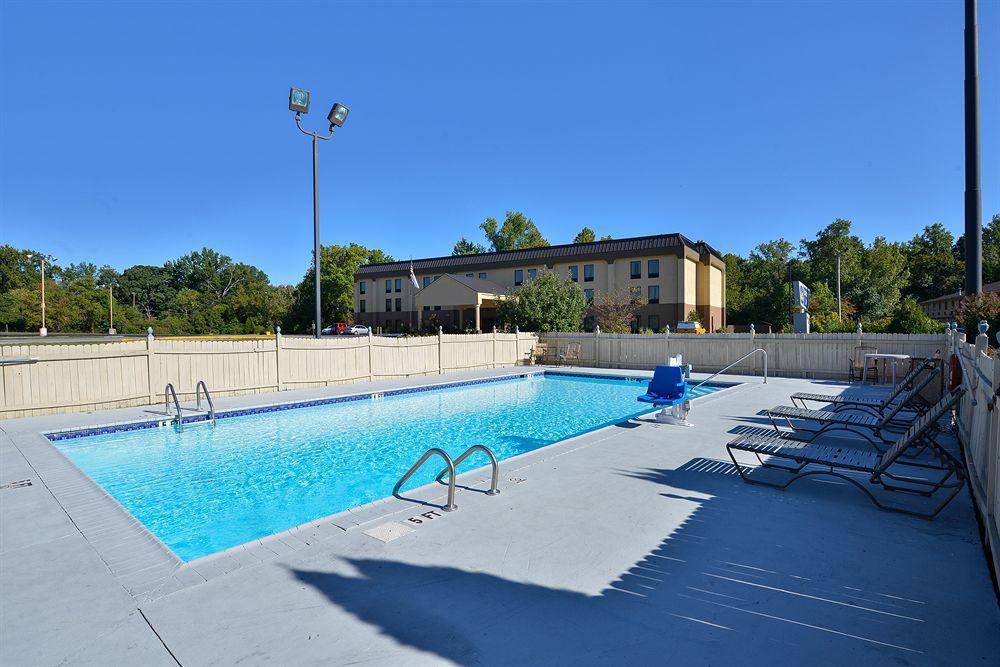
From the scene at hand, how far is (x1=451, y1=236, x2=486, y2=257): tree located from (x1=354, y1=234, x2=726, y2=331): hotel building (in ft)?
78.2

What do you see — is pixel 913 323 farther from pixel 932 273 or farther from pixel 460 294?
pixel 932 273

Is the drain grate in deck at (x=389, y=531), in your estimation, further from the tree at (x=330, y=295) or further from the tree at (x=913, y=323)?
the tree at (x=330, y=295)

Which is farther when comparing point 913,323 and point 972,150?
point 913,323

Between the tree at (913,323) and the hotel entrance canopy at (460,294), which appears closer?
the tree at (913,323)

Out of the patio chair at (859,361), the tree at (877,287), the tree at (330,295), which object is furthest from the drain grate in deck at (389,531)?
the tree at (330,295)

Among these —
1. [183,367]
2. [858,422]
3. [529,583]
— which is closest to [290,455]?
[183,367]

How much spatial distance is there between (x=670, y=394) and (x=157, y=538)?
25.5 ft

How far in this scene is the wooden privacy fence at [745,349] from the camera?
50.2 feet

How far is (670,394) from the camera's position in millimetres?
9195

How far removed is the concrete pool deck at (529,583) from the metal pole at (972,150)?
10265 millimetres

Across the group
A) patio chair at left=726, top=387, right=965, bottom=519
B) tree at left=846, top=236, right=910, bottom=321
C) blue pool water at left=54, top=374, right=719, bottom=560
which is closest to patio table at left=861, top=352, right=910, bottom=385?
blue pool water at left=54, top=374, right=719, bottom=560

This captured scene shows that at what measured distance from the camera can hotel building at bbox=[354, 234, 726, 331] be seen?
3619 centimetres

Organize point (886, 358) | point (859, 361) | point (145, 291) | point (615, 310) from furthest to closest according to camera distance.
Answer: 1. point (145, 291)
2. point (615, 310)
3. point (859, 361)
4. point (886, 358)

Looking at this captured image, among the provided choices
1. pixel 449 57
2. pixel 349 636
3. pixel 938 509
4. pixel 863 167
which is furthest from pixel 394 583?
pixel 863 167
